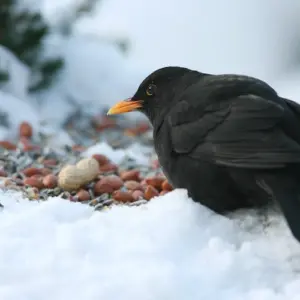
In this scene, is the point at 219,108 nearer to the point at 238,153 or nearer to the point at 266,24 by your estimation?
the point at 238,153

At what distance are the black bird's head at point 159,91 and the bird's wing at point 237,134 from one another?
32cm

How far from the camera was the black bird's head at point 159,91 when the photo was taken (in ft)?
Answer: 10.8

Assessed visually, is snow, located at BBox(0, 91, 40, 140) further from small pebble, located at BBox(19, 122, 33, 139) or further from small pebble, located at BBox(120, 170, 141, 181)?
small pebble, located at BBox(120, 170, 141, 181)

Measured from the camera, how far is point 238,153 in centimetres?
267

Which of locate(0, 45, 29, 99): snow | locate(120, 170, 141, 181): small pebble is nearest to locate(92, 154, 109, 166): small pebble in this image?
locate(120, 170, 141, 181): small pebble

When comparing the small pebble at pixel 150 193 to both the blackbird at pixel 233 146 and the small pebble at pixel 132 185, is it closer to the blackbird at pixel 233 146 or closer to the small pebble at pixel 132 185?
the small pebble at pixel 132 185

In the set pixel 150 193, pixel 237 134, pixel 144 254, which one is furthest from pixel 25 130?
pixel 144 254

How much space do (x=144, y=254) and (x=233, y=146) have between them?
50 centimetres

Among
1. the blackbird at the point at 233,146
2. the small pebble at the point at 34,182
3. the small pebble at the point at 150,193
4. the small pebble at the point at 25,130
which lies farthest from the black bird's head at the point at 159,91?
the small pebble at the point at 25,130

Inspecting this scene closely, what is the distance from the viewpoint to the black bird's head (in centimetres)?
329

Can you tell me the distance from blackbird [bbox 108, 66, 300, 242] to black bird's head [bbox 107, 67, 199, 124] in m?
0.12

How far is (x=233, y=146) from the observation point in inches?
106

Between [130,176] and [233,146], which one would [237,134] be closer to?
[233,146]

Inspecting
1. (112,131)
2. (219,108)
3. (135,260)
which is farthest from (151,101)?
(112,131)
